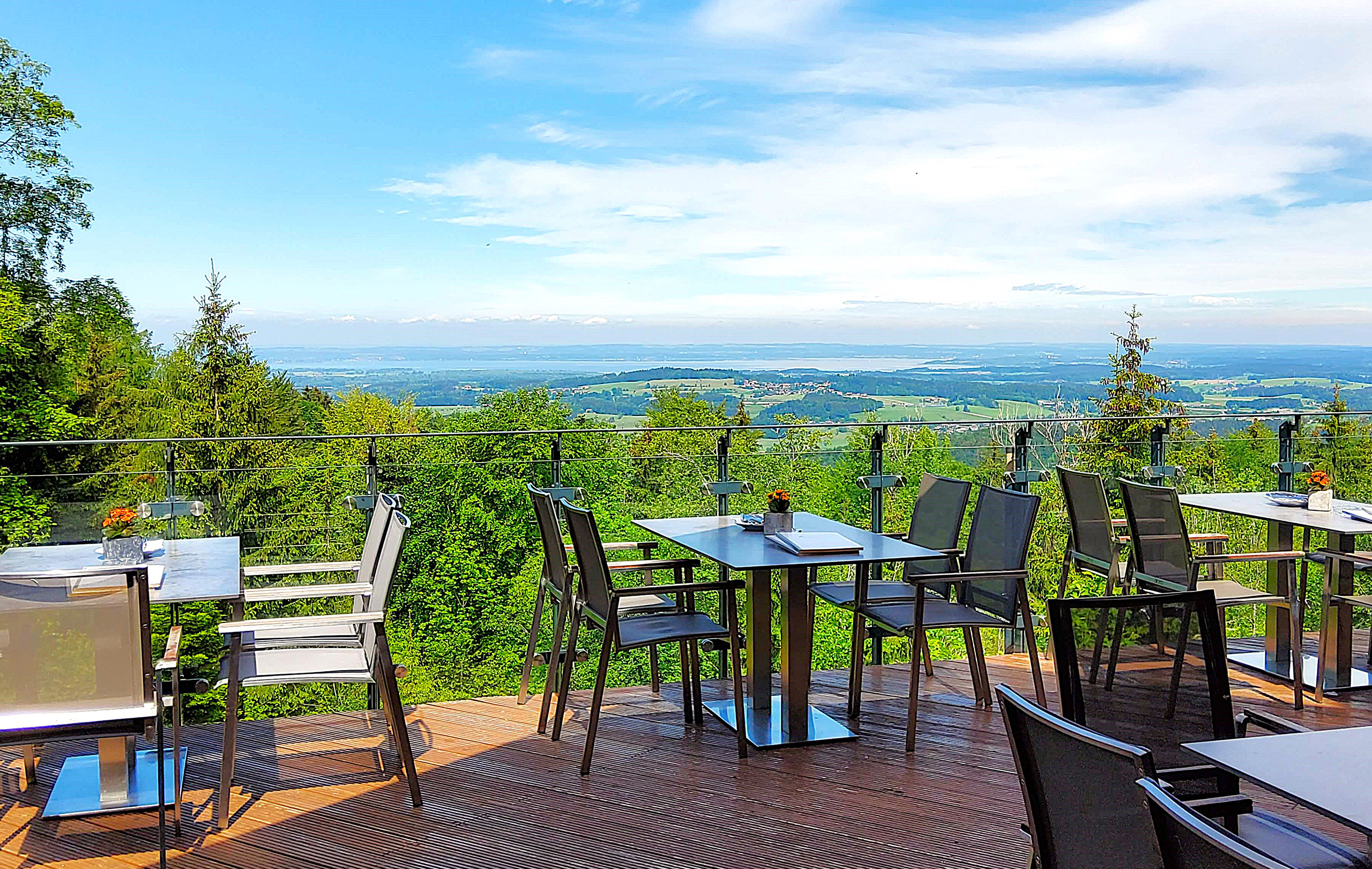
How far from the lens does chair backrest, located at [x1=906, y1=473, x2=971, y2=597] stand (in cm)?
469

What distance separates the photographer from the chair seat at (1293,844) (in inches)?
75.9

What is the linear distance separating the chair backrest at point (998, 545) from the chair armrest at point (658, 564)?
3.70 ft

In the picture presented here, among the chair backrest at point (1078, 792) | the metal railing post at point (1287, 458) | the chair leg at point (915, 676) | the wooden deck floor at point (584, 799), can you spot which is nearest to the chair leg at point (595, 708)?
the wooden deck floor at point (584, 799)

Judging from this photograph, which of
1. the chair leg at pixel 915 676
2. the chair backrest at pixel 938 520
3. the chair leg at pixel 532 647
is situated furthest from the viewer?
the chair leg at pixel 532 647

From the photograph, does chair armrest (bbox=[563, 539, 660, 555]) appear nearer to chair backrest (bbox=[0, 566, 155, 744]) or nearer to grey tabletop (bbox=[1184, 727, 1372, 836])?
chair backrest (bbox=[0, 566, 155, 744])

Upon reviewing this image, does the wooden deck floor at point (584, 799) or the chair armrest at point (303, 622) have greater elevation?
the chair armrest at point (303, 622)

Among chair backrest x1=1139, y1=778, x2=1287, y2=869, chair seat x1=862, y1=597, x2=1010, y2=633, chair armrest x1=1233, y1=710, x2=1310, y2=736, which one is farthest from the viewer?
chair seat x1=862, y1=597, x2=1010, y2=633

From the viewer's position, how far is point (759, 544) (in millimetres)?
4359

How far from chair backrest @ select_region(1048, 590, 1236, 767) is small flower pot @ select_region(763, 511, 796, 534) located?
7.17ft

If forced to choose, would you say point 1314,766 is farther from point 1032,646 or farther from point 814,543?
point 1032,646

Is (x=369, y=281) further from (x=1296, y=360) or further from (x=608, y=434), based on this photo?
(x=608, y=434)

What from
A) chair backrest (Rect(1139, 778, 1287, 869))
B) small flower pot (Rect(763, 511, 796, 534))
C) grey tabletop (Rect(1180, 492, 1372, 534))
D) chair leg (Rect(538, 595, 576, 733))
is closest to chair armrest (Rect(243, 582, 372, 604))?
chair leg (Rect(538, 595, 576, 733))

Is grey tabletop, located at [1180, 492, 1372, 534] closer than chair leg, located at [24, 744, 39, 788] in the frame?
No

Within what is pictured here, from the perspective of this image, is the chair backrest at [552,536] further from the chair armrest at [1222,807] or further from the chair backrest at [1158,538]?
the chair armrest at [1222,807]
